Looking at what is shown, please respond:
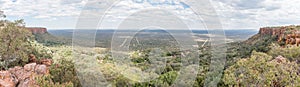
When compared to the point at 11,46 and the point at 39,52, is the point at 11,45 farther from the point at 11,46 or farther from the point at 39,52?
the point at 39,52

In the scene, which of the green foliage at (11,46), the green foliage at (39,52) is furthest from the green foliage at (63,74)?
the green foliage at (39,52)

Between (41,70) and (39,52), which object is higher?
(41,70)

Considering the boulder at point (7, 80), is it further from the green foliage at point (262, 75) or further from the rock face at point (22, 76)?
the green foliage at point (262, 75)

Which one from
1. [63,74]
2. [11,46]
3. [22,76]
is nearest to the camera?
[22,76]

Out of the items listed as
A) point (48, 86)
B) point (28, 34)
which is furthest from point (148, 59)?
point (48, 86)

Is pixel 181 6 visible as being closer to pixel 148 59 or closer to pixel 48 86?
pixel 48 86

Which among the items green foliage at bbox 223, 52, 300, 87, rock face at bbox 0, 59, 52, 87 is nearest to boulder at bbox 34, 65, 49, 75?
rock face at bbox 0, 59, 52, 87

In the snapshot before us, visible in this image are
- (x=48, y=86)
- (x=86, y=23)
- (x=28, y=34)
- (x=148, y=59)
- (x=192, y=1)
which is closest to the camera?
(x=48, y=86)

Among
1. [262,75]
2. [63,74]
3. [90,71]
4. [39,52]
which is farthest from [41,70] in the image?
[262,75]
